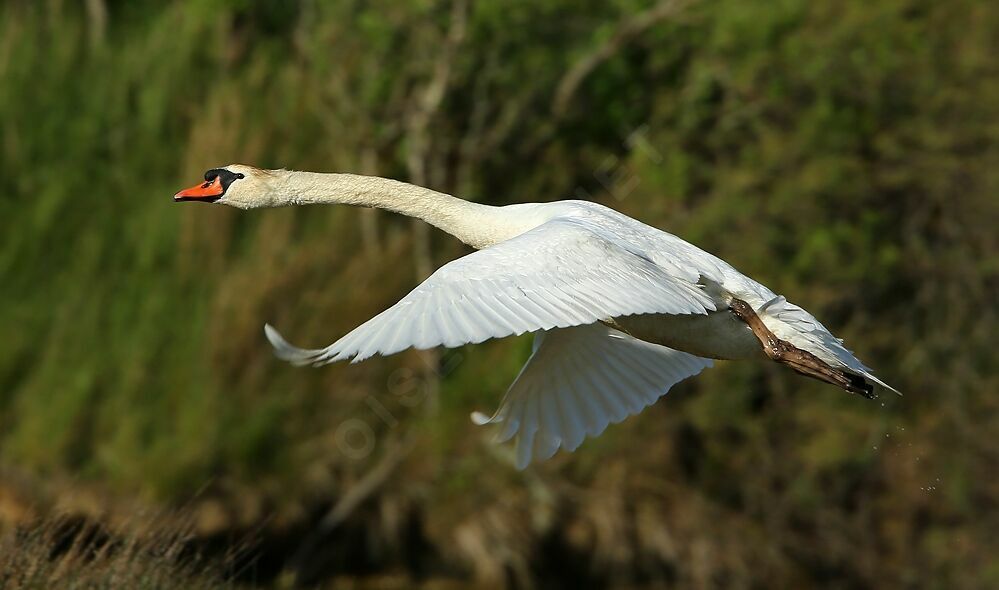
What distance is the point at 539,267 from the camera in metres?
4.45

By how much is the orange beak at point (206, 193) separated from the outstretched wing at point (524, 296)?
5.58 feet

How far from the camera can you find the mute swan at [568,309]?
13.6 ft

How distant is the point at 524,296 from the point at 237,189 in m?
2.04

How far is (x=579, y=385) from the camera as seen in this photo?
573cm

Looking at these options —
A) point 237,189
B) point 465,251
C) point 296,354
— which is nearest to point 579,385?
point 237,189

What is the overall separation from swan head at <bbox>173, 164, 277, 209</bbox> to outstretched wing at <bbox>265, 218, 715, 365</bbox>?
150cm

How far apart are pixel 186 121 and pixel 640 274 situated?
6.52 meters

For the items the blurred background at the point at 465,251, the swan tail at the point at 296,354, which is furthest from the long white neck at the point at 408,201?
the blurred background at the point at 465,251

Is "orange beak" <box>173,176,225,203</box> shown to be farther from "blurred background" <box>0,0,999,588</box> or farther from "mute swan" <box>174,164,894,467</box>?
"blurred background" <box>0,0,999,588</box>

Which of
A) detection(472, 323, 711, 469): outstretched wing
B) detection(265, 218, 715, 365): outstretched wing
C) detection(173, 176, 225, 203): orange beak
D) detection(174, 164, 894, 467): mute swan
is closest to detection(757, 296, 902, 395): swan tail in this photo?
detection(174, 164, 894, 467): mute swan

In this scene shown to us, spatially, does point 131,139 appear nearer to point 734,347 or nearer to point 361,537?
point 361,537

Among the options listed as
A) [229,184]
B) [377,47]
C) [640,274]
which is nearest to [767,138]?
[377,47]

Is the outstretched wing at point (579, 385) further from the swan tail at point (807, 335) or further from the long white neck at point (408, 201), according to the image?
the swan tail at point (807, 335)

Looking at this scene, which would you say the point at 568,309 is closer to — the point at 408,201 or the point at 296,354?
the point at 296,354
